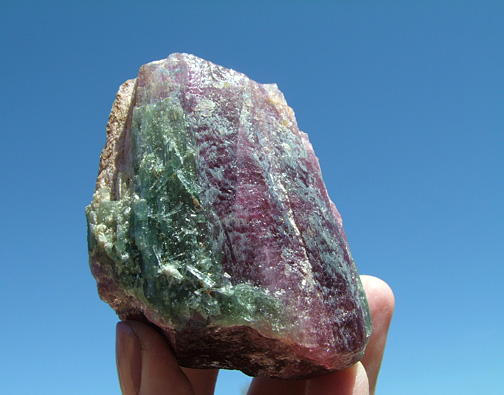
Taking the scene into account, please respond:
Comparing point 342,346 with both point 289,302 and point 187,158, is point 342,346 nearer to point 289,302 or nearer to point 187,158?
point 289,302

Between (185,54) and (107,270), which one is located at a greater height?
(185,54)

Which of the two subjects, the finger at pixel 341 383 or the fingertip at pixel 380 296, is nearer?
the finger at pixel 341 383

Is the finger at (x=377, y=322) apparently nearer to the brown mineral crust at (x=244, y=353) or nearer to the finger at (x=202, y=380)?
the brown mineral crust at (x=244, y=353)

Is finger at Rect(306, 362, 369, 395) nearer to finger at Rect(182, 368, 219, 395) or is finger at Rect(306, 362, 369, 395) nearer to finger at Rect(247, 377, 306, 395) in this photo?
finger at Rect(247, 377, 306, 395)

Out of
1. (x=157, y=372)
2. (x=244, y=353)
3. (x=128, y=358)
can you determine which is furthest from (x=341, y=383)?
(x=128, y=358)

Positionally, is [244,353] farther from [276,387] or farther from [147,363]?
[276,387]

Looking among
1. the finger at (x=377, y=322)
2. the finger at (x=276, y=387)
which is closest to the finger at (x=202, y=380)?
the finger at (x=276, y=387)

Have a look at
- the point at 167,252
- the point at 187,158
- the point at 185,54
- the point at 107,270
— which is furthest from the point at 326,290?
the point at 185,54
